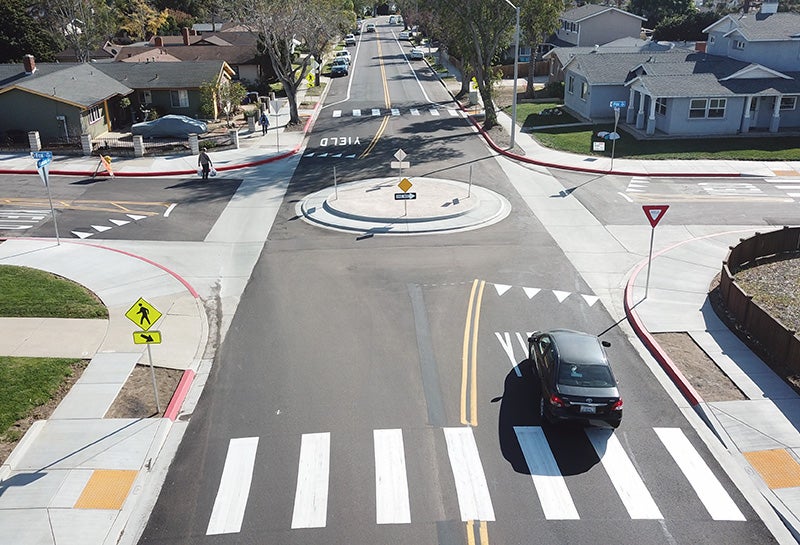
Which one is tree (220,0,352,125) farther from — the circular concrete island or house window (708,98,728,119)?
house window (708,98,728,119)

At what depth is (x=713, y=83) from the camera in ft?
133

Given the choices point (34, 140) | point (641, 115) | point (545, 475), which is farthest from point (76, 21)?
point (545, 475)

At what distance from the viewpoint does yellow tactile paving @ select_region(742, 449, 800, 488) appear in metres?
12.1

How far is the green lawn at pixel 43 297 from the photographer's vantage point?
18.8 meters

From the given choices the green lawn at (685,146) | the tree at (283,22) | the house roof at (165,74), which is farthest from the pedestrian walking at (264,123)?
the green lawn at (685,146)

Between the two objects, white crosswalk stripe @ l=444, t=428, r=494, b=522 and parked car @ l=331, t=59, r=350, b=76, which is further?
parked car @ l=331, t=59, r=350, b=76

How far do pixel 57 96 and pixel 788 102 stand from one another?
43.6 metres

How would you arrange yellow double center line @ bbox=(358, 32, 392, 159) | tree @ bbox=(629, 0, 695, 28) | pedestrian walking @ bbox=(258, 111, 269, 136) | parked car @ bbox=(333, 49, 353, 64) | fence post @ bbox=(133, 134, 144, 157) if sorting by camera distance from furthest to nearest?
tree @ bbox=(629, 0, 695, 28), parked car @ bbox=(333, 49, 353, 64), pedestrian walking @ bbox=(258, 111, 269, 136), yellow double center line @ bbox=(358, 32, 392, 159), fence post @ bbox=(133, 134, 144, 157)

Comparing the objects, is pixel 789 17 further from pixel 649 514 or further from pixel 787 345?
pixel 649 514

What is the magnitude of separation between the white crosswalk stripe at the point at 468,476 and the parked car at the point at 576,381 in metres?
1.74

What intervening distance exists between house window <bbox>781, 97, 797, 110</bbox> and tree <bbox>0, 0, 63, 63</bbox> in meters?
61.7

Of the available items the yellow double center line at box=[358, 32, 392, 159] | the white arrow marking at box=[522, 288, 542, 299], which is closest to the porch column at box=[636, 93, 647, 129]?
the yellow double center line at box=[358, 32, 392, 159]

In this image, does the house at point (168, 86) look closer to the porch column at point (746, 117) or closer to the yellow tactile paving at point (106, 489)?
the porch column at point (746, 117)

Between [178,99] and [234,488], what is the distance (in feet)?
138
